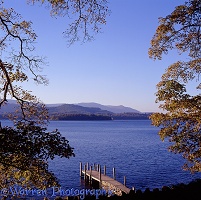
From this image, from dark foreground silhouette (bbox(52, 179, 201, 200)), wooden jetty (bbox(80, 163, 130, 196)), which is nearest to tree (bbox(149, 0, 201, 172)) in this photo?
dark foreground silhouette (bbox(52, 179, 201, 200))

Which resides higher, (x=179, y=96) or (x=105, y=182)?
(x=179, y=96)

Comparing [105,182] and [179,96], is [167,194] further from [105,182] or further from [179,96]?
[105,182]

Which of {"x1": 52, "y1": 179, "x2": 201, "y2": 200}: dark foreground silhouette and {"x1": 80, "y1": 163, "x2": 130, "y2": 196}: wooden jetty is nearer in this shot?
{"x1": 52, "y1": 179, "x2": 201, "y2": 200}: dark foreground silhouette

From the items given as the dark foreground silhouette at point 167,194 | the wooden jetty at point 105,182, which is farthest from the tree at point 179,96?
the wooden jetty at point 105,182

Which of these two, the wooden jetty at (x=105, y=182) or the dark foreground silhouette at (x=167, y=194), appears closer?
the dark foreground silhouette at (x=167, y=194)

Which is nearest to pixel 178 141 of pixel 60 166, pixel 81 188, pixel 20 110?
pixel 20 110

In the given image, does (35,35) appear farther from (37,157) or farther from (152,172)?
(152,172)

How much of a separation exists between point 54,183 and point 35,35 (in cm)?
464

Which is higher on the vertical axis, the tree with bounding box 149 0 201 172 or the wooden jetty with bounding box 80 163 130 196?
the tree with bounding box 149 0 201 172

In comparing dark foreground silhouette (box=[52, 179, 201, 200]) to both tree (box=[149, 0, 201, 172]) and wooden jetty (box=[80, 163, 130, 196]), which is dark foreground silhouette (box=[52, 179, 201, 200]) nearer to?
tree (box=[149, 0, 201, 172])

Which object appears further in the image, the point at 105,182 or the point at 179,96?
the point at 105,182

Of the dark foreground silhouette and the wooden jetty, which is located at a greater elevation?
the dark foreground silhouette

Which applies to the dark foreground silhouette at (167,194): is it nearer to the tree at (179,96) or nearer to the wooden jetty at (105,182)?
the tree at (179,96)

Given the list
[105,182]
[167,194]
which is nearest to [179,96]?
[167,194]
